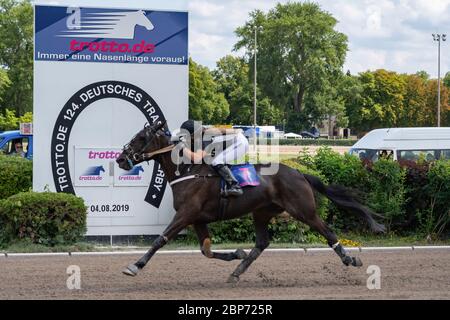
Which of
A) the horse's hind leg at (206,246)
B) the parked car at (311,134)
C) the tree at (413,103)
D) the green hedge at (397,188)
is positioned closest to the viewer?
the horse's hind leg at (206,246)

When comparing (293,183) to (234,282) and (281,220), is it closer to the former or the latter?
(234,282)

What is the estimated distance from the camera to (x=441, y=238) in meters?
14.5

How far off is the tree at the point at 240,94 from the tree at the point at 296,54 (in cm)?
265

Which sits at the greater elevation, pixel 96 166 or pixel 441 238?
pixel 96 166

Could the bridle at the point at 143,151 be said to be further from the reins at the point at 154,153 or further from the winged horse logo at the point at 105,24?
the winged horse logo at the point at 105,24

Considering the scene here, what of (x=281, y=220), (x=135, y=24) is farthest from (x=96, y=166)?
(x=281, y=220)

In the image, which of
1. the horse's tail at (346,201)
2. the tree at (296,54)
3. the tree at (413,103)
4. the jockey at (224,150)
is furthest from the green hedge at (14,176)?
the tree at (413,103)

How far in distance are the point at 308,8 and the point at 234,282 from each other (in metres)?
77.2

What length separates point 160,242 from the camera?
29.1ft

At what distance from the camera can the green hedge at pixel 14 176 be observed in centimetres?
1328

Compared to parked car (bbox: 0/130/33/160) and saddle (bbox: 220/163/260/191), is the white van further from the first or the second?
saddle (bbox: 220/163/260/191)

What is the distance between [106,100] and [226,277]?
5.23 metres

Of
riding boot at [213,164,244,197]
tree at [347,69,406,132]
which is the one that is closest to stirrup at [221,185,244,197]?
riding boot at [213,164,244,197]

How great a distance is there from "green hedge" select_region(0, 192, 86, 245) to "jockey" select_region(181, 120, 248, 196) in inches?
145
